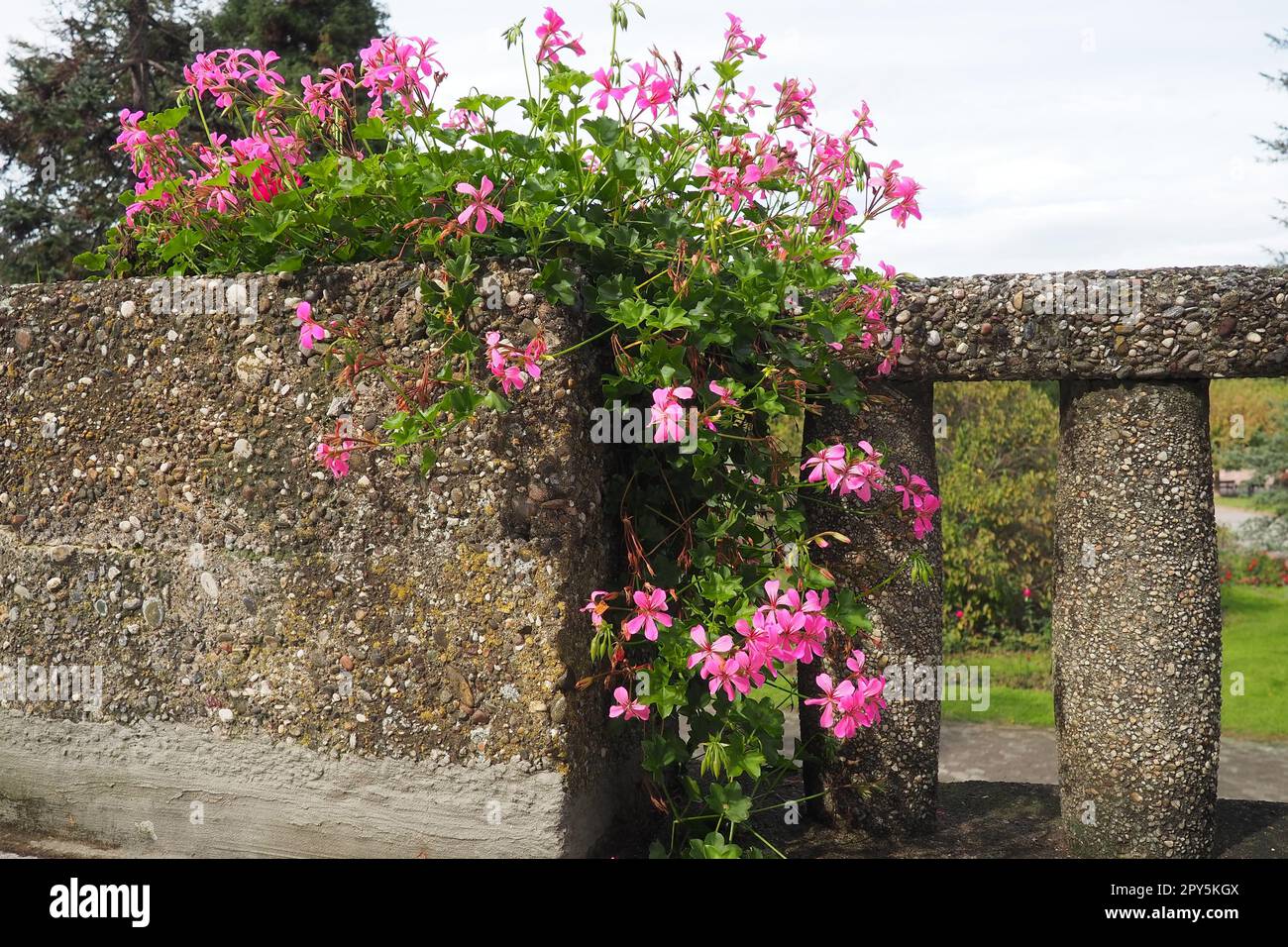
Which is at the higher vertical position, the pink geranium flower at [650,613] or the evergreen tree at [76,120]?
the evergreen tree at [76,120]

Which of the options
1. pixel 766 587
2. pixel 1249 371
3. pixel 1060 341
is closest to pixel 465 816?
pixel 766 587

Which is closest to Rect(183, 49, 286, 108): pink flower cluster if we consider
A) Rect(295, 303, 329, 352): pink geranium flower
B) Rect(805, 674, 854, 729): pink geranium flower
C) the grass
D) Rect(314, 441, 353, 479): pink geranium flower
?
Rect(295, 303, 329, 352): pink geranium flower

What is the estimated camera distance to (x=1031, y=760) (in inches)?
268

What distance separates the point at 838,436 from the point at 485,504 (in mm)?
1395

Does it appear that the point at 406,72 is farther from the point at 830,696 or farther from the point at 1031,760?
the point at 1031,760

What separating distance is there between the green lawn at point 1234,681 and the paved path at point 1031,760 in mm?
258

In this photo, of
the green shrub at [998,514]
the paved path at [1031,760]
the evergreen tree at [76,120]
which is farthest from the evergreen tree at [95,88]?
the paved path at [1031,760]

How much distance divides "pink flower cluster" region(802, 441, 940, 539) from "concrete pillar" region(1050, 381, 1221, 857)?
0.66 metres

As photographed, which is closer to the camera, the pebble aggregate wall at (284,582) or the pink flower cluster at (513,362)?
the pink flower cluster at (513,362)

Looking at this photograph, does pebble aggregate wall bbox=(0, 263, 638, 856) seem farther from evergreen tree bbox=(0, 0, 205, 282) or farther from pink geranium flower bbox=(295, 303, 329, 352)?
evergreen tree bbox=(0, 0, 205, 282)

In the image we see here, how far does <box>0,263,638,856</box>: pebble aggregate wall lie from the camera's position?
341 cm

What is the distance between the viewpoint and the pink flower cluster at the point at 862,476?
11.1ft

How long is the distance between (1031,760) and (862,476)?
419 cm

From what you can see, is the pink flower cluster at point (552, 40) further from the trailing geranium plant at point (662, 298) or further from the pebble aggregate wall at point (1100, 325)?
the pebble aggregate wall at point (1100, 325)
